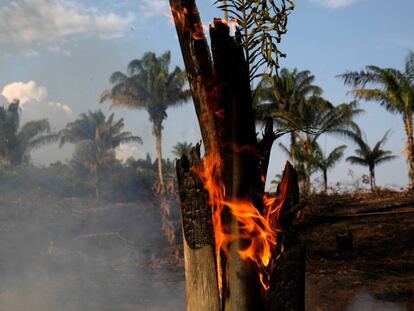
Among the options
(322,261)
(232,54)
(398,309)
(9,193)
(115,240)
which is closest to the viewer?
(232,54)

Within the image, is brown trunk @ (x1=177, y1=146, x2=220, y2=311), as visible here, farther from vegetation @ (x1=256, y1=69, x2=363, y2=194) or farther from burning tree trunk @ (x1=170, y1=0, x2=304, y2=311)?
vegetation @ (x1=256, y1=69, x2=363, y2=194)

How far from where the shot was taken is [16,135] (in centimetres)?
3828

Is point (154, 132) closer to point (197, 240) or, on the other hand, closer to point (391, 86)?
point (391, 86)

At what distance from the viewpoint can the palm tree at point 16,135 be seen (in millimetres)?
37312

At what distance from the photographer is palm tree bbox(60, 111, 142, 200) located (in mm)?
41366

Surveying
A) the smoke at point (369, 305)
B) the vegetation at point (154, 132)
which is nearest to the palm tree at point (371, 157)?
the vegetation at point (154, 132)

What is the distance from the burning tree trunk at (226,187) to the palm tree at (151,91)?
33.7 meters

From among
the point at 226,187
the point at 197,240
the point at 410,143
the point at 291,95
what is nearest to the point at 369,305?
the point at 197,240

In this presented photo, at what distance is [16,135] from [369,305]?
1408 inches

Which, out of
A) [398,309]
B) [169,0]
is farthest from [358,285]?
[169,0]

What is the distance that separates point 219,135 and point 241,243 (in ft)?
3.02

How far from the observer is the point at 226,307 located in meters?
3.37

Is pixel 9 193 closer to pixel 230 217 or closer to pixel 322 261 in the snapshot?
pixel 322 261

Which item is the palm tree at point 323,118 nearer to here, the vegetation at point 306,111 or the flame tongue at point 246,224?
the vegetation at point 306,111
